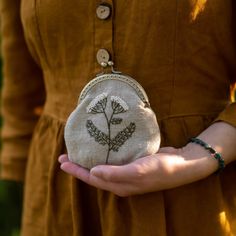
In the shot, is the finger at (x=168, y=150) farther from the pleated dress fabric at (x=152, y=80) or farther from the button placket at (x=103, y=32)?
the button placket at (x=103, y=32)

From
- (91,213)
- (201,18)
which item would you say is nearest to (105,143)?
(91,213)

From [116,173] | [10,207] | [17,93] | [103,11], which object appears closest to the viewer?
[116,173]

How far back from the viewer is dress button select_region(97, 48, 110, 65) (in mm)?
932

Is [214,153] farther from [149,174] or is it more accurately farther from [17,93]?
[17,93]

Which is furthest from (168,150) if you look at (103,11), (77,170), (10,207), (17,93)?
(10,207)

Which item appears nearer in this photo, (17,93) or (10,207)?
(17,93)

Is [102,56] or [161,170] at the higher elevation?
[102,56]

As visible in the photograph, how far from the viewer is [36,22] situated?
1.03 m

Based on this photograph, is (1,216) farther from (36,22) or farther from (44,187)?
(36,22)

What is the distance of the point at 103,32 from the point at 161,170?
12.1 inches

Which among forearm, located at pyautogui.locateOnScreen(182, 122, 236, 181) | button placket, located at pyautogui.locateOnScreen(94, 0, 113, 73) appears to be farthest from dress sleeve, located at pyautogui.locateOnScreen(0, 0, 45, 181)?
forearm, located at pyautogui.locateOnScreen(182, 122, 236, 181)

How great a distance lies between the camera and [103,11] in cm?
92

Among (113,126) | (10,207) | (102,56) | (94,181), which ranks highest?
(102,56)

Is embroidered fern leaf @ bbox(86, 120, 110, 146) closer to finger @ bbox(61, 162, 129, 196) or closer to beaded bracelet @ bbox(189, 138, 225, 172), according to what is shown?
finger @ bbox(61, 162, 129, 196)
